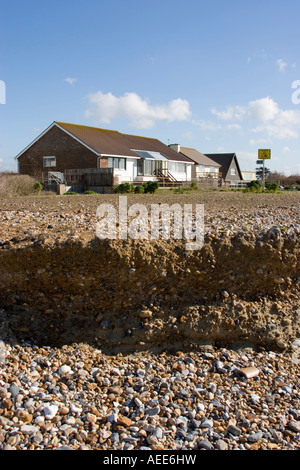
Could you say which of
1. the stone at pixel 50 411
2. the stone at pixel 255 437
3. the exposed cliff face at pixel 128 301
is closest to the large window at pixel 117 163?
the exposed cliff face at pixel 128 301

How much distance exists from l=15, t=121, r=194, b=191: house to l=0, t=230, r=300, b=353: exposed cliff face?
60.5ft

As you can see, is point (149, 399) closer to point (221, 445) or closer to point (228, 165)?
point (221, 445)

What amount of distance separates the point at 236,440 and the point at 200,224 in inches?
147

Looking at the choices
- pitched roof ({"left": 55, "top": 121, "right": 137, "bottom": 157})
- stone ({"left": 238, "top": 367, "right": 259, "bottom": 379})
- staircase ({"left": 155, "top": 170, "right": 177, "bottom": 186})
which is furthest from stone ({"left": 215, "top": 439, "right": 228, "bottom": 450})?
staircase ({"left": 155, "top": 170, "right": 177, "bottom": 186})

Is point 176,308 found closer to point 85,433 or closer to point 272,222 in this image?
point 85,433

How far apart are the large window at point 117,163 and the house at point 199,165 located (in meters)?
12.6

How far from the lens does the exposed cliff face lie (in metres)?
5.25

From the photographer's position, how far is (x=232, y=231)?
244 inches

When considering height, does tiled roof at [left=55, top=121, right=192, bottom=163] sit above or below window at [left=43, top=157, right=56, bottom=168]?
above

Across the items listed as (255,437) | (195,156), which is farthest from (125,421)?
(195,156)

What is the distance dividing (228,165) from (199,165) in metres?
8.00

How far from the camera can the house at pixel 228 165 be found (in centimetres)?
4662

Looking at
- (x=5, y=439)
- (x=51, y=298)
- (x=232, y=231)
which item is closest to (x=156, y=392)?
(x=5, y=439)

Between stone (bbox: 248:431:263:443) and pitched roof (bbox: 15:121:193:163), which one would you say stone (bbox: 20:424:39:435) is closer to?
stone (bbox: 248:431:263:443)
